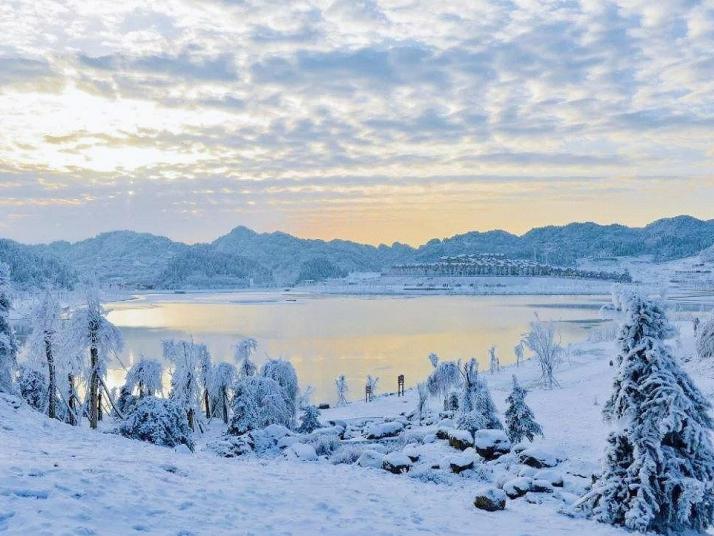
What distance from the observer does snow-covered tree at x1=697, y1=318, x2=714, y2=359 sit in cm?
4581

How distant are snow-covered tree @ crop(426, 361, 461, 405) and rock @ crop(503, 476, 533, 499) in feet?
88.3

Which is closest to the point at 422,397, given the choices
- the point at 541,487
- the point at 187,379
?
the point at 187,379

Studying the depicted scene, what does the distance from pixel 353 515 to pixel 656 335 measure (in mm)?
7775

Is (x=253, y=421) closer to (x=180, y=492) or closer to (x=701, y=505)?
(x=180, y=492)

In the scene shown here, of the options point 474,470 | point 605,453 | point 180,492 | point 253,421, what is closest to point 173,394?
point 253,421

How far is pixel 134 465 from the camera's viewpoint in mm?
13562

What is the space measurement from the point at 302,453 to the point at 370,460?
10.6 feet

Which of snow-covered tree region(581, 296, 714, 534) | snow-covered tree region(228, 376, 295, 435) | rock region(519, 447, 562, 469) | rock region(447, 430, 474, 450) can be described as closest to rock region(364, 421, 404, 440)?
snow-covered tree region(228, 376, 295, 435)

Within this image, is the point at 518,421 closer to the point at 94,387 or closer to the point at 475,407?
the point at 475,407

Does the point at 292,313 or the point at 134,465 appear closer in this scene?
the point at 134,465

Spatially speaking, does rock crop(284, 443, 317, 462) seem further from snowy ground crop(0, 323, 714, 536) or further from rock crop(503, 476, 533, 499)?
rock crop(503, 476, 533, 499)

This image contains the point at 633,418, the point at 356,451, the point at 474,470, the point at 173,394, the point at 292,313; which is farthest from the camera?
the point at 292,313

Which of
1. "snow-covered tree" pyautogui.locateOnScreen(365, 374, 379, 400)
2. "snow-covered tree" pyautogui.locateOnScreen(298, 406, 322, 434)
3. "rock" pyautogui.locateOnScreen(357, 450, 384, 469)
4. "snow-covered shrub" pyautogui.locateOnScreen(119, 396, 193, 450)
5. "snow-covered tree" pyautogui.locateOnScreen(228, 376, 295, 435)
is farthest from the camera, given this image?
"snow-covered tree" pyautogui.locateOnScreen(365, 374, 379, 400)

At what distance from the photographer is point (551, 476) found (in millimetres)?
16469
